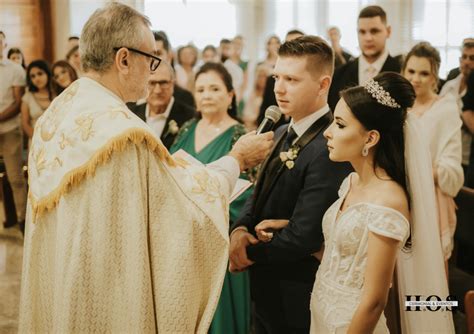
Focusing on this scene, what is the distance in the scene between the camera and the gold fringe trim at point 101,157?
1.58m

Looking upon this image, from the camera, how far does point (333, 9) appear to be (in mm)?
8500

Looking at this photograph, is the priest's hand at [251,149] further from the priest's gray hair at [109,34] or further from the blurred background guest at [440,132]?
the blurred background guest at [440,132]

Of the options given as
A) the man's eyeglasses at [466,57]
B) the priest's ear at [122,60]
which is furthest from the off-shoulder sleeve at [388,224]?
the man's eyeglasses at [466,57]

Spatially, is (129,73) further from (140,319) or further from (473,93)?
(473,93)

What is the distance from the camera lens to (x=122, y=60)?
5.57ft

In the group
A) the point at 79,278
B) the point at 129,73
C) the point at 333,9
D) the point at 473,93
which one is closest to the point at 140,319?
the point at 79,278

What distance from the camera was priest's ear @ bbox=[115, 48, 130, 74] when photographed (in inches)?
66.4

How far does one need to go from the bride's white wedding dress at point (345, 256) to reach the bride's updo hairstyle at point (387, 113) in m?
0.16

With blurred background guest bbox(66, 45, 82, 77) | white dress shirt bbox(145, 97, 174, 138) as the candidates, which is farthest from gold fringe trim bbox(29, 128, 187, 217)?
blurred background guest bbox(66, 45, 82, 77)

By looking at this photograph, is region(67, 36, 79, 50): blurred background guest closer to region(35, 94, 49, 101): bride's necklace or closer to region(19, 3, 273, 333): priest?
region(35, 94, 49, 101): bride's necklace

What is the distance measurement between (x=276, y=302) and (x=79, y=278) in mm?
804

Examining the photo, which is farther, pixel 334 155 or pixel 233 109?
pixel 233 109

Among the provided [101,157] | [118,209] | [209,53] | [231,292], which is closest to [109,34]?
[101,157]

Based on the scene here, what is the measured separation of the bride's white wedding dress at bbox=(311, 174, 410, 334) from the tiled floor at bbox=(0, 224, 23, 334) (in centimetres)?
220
